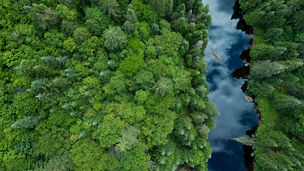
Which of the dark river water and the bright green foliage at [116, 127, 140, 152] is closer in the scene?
the bright green foliage at [116, 127, 140, 152]

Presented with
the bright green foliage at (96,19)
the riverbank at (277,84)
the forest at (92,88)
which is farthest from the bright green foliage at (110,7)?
the riverbank at (277,84)

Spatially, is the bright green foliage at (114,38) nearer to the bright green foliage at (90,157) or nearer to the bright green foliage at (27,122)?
the bright green foliage at (90,157)

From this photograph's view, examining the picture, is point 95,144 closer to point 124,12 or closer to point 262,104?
point 124,12

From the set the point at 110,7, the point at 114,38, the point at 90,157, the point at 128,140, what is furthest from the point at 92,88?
the point at 110,7

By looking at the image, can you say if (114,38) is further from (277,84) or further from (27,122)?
(277,84)

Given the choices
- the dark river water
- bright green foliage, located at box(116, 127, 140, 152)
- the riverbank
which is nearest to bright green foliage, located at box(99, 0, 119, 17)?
bright green foliage, located at box(116, 127, 140, 152)

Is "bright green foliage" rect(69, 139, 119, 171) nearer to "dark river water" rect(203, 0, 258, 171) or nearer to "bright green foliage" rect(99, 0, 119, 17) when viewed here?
"bright green foliage" rect(99, 0, 119, 17)
